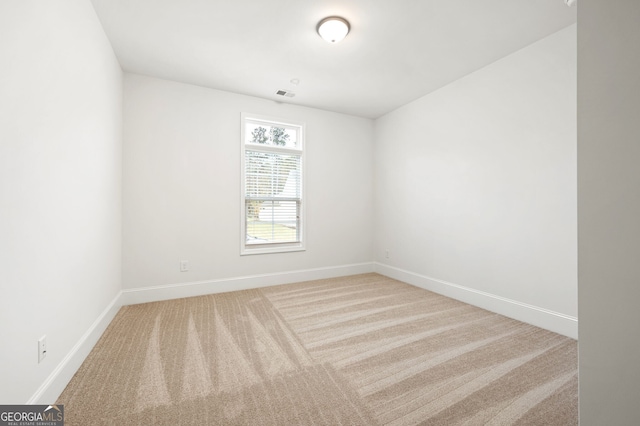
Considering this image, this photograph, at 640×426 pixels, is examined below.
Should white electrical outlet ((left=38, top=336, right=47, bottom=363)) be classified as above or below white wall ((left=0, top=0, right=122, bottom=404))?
below

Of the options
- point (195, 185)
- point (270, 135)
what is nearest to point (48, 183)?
point (195, 185)

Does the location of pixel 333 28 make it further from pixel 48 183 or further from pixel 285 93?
pixel 48 183

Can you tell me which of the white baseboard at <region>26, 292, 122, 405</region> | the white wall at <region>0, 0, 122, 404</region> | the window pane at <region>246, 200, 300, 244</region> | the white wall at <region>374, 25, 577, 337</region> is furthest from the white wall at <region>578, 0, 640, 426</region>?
the window pane at <region>246, 200, 300, 244</region>

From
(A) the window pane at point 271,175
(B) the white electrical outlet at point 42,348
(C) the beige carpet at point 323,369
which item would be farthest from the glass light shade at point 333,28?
(B) the white electrical outlet at point 42,348

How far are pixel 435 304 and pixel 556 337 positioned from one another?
1.08m

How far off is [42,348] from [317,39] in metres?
3.03

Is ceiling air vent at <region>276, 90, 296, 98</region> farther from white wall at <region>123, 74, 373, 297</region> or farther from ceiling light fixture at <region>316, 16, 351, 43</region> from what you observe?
ceiling light fixture at <region>316, 16, 351, 43</region>

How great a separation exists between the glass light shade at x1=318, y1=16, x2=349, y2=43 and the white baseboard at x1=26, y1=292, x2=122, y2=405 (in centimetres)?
309

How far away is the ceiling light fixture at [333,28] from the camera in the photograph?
224cm

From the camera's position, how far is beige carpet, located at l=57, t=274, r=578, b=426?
144 cm

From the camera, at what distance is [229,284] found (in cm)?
364

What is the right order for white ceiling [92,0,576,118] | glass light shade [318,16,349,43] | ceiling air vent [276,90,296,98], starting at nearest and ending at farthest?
white ceiling [92,0,576,118], glass light shade [318,16,349,43], ceiling air vent [276,90,296,98]

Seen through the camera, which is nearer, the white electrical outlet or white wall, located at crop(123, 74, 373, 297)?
the white electrical outlet

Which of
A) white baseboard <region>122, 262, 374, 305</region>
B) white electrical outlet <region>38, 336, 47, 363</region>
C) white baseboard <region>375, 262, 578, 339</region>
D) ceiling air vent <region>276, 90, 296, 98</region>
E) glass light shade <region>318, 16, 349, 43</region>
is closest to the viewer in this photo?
white electrical outlet <region>38, 336, 47, 363</region>
